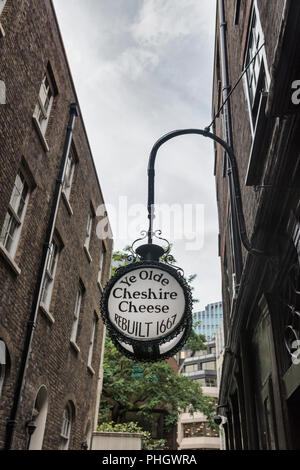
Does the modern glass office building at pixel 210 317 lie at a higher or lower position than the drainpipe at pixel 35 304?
higher

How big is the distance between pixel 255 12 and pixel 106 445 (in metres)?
13.5

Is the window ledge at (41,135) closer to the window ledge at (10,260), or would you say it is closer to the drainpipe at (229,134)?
the window ledge at (10,260)

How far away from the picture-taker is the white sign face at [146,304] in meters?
3.28

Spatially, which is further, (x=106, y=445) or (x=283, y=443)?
(x=106, y=445)

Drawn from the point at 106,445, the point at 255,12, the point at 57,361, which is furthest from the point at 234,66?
the point at 106,445

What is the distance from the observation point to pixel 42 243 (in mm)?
9539

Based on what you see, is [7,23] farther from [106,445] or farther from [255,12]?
[106,445]

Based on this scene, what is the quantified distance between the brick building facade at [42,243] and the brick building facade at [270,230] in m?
4.08

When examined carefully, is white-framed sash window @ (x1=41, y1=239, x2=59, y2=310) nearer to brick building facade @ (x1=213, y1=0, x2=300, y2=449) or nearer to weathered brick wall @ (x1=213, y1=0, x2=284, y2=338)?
brick building facade @ (x1=213, y1=0, x2=300, y2=449)

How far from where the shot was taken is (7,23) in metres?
7.59

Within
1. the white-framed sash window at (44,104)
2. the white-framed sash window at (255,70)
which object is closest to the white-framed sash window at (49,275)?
the white-framed sash window at (44,104)

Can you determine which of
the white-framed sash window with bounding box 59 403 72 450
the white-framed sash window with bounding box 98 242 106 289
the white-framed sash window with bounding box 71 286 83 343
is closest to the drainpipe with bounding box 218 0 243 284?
the white-framed sash window with bounding box 71 286 83 343

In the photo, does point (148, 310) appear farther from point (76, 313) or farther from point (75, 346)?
point (76, 313)

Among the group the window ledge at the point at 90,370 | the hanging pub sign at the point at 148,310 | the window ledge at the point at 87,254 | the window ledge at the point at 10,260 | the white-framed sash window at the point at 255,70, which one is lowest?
the hanging pub sign at the point at 148,310
